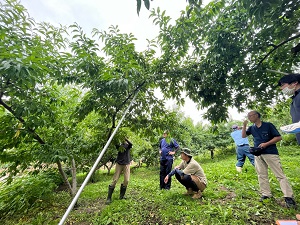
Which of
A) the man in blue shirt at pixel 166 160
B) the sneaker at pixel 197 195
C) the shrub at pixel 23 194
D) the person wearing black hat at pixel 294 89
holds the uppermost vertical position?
the person wearing black hat at pixel 294 89

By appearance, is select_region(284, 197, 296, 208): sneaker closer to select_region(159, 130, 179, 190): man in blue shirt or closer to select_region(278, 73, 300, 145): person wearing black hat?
select_region(278, 73, 300, 145): person wearing black hat

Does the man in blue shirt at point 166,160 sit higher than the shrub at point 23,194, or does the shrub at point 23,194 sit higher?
the man in blue shirt at point 166,160

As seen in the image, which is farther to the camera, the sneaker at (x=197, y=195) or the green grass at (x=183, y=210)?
the sneaker at (x=197, y=195)

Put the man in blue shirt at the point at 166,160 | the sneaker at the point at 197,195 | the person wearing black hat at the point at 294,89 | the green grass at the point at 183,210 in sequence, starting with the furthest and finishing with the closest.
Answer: the man in blue shirt at the point at 166,160, the sneaker at the point at 197,195, the green grass at the point at 183,210, the person wearing black hat at the point at 294,89

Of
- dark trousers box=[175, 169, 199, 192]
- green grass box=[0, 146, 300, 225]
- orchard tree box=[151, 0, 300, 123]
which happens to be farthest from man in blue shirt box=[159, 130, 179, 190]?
orchard tree box=[151, 0, 300, 123]

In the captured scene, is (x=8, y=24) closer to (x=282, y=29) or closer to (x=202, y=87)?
(x=202, y=87)

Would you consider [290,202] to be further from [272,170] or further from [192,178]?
[192,178]

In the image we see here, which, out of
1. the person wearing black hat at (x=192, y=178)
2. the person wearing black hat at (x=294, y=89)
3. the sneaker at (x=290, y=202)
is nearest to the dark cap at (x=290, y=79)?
the person wearing black hat at (x=294, y=89)

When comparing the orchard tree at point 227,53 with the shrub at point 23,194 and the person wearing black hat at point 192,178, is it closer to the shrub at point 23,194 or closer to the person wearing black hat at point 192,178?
the person wearing black hat at point 192,178

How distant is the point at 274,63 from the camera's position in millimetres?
3684

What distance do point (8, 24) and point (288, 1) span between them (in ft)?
13.4

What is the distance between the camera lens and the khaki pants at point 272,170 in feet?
9.07

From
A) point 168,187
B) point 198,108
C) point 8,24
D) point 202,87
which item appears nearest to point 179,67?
Result: point 202,87

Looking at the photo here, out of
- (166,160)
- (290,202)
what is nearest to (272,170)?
(290,202)
